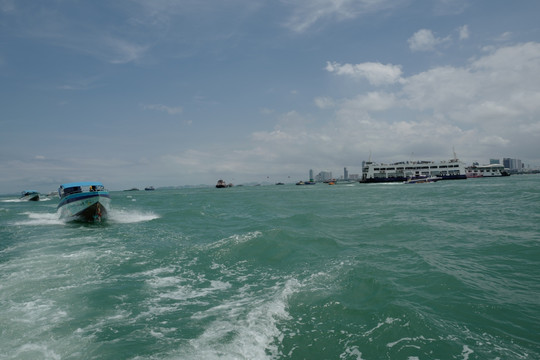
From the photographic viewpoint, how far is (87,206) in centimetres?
2677

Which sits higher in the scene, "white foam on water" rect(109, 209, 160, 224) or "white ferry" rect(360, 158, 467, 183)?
"white ferry" rect(360, 158, 467, 183)

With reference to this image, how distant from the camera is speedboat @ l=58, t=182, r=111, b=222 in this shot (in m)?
26.8

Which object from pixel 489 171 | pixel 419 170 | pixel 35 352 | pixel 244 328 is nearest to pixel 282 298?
pixel 244 328

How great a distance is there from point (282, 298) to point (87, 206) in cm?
2559

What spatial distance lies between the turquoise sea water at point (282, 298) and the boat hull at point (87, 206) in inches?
429

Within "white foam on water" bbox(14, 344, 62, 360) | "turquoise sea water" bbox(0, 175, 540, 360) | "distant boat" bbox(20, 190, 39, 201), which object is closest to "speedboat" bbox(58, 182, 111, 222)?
"turquoise sea water" bbox(0, 175, 540, 360)

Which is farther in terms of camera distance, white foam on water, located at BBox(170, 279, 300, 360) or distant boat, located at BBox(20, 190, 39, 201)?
distant boat, located at BBox(20, 190, 39, 201)

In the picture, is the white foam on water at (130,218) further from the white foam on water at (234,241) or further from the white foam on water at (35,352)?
the white foam on water at (35,352)

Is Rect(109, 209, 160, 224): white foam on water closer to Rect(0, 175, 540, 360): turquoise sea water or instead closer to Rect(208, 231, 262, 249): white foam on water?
Rect(0, 175, 540, 360): turquoise sea water

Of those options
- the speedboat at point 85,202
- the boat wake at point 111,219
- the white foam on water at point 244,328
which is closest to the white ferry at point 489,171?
the boat wake at point 111,219

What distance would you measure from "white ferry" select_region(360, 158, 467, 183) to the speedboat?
120 m

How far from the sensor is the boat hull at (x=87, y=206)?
26766mm

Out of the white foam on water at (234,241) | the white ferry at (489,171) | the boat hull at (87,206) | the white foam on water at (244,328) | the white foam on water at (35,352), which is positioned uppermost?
the white ferry at (489,171)

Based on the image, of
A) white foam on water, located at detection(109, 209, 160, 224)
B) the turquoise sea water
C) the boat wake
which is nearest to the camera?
the turquoise sea water
